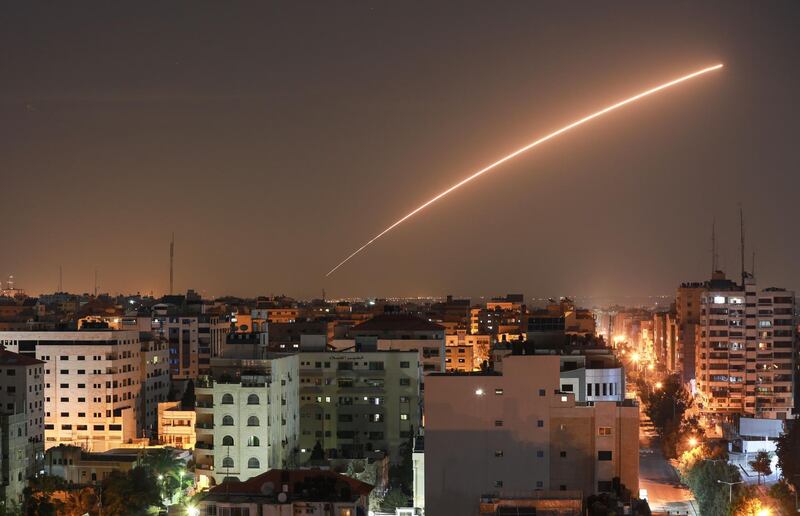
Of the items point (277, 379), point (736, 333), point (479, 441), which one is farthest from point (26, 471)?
point (736, 333)

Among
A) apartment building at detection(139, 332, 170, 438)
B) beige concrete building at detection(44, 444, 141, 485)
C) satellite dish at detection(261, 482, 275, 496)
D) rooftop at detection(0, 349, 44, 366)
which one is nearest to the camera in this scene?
satellite dish at detection(261, 482, 275, 496)

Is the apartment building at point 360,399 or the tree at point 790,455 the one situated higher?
the apartment building at point 360,399

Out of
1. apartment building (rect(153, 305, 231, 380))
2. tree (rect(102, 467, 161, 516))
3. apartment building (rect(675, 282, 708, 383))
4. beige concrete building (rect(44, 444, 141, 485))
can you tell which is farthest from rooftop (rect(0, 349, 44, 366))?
apartment building (rect(675, 282, 708, 383))

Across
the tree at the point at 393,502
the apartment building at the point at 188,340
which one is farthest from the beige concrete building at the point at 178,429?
the apartment building at the point at 188,340

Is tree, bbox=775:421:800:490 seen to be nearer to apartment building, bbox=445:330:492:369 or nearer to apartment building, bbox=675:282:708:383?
apartment building, bbox=675:282:708:383

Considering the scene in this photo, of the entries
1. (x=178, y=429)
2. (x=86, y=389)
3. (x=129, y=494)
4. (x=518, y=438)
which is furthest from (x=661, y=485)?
(x=86, y=389)

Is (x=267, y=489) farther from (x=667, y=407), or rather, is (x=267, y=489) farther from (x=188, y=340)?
(x=188, y=340)

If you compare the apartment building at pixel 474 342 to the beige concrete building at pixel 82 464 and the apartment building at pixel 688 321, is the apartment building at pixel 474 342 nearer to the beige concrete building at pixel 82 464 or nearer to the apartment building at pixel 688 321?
the apartment building at pixel 688 321
